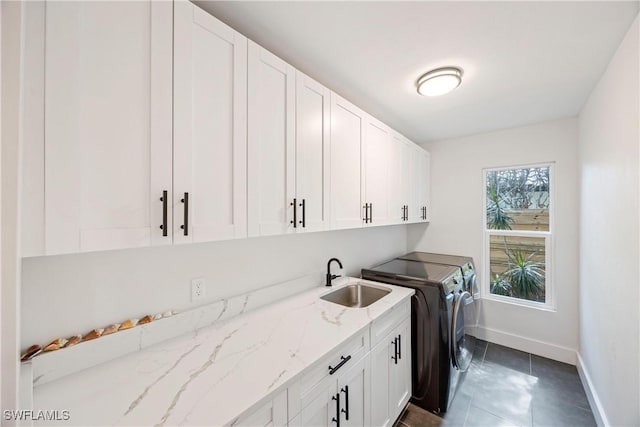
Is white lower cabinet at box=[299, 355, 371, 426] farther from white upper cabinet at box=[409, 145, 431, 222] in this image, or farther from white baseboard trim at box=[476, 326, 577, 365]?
white baseboard trim at box=[476, 326, 577, 365]

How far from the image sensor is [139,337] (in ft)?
3.51

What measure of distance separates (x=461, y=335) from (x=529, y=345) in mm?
1246

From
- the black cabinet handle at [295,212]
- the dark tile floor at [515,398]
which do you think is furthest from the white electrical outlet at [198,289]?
the dark tile floor at [515,398]

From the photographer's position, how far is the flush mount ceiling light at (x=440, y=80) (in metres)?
1.61

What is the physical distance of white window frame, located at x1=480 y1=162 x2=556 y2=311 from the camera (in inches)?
102

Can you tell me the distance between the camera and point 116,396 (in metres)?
0.81

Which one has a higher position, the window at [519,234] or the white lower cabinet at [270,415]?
the window at [519,234]

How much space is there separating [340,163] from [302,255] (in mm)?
760

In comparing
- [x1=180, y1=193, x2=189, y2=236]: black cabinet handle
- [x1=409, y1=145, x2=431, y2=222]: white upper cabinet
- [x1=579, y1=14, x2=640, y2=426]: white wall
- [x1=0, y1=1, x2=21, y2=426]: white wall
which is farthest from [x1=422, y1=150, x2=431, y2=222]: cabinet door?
[x1=0, y1=1, x2=21, y2=426]: white wall

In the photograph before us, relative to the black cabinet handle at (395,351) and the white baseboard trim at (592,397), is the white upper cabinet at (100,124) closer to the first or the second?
the black cabinet handle at (395,351)

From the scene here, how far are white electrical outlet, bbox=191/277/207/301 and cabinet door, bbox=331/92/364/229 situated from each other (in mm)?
855

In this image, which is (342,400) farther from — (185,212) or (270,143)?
(270,143)

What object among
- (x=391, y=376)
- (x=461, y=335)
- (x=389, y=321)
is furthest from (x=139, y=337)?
(x=461, y=335)

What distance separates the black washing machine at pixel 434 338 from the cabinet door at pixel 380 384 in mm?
432
